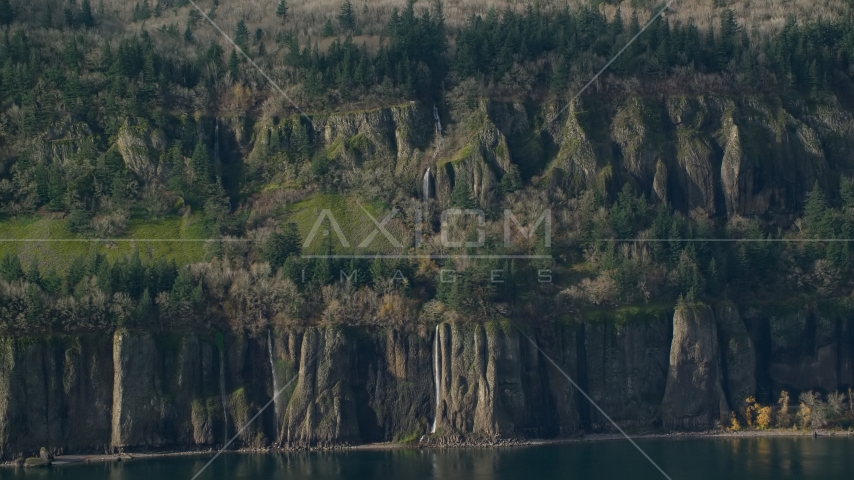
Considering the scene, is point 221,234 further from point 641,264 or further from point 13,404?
point 641,264

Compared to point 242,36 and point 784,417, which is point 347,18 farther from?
point 784,417

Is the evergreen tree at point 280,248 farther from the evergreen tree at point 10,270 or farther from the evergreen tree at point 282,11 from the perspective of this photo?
the evergreen tree at point 282,11

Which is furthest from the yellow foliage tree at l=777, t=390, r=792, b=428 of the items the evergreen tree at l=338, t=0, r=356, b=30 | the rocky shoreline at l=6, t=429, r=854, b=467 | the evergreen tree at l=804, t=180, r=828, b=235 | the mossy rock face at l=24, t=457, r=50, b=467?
the evergreen tree at l=338, t=0, r=356, b=30

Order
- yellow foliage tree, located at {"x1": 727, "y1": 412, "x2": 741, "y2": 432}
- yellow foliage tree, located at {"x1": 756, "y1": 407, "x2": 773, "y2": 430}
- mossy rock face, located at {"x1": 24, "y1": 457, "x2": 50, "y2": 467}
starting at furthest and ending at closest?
yellow foliage tree, located at {"x1": 756, "y1": 407, "x2": 773, "y2": 430} < yellow foliage tree, located at {"x1": 727, "y1": 412, "x2": 741, "y2": 432} < mossy rock face, located at {"x1": 24, "y1": 457, "x2": 50, "y2": 467}

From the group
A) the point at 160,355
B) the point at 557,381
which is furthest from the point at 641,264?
the point at 160,355

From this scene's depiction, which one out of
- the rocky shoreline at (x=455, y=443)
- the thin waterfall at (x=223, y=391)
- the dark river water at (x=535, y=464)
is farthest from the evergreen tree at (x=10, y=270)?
the thin waterfall at (x=223, y=391)

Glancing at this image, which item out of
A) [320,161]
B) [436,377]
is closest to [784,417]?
[436,377]

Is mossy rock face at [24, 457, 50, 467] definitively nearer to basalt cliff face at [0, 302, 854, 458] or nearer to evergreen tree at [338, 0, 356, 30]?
basalt cliff face at [0, 302, 854, 458]
